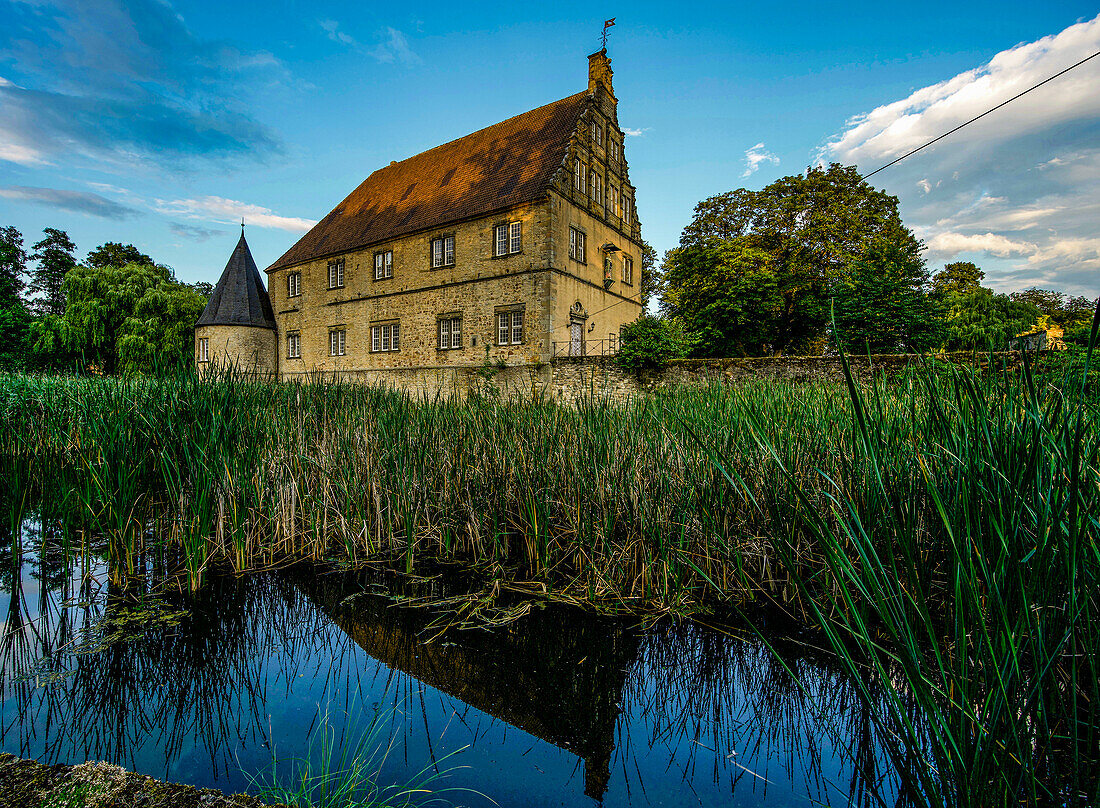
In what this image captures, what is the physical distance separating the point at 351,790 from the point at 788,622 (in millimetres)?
2518

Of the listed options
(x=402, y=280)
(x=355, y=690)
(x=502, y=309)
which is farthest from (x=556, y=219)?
(x=355, y=690)

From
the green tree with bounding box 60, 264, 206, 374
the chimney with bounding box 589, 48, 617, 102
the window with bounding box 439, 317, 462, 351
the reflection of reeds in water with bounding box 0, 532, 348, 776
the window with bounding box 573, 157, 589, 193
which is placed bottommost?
the reflection of reeds in water with bounding box 0, 532, 348, 776

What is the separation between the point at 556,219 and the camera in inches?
751

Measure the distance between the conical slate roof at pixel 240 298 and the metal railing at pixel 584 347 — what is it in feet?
57.1

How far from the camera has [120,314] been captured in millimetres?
28859

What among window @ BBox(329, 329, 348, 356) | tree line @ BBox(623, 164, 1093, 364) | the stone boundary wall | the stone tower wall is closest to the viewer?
the stone boundary wall

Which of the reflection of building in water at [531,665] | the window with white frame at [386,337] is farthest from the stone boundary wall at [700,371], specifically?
the window with white frame at [386,337]

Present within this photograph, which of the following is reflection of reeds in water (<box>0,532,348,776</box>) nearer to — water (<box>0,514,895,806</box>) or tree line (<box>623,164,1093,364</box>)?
water (<box>0,514,895,806</box>)

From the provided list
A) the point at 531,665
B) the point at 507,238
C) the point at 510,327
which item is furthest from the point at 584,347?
the point at 531,665

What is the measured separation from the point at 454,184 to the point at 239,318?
1327cm

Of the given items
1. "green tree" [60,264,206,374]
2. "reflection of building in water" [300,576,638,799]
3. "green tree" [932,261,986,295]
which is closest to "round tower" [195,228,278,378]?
"green tree" [60,264,206,374]

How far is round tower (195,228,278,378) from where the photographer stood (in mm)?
25891

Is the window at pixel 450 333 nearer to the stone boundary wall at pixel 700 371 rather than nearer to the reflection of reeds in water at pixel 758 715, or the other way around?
the stone boundary wall at pixel 700 371

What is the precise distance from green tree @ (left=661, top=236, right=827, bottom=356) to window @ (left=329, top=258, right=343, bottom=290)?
16.4m
